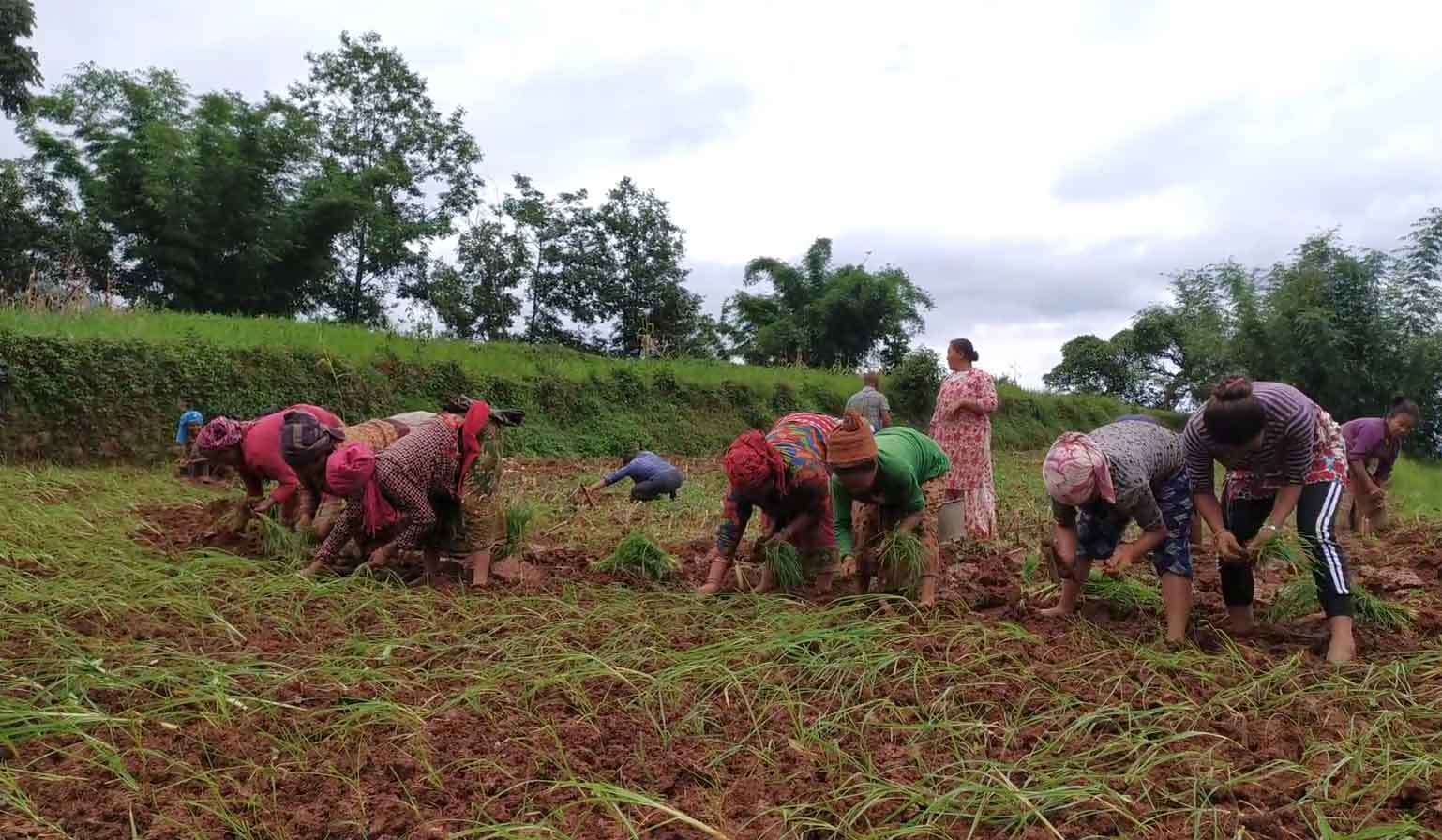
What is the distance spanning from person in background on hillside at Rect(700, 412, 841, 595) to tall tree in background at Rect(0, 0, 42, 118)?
18.6 metres

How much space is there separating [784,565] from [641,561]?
2.83 ft

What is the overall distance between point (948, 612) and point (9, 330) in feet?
29.9

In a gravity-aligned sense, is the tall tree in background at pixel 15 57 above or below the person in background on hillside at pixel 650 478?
above

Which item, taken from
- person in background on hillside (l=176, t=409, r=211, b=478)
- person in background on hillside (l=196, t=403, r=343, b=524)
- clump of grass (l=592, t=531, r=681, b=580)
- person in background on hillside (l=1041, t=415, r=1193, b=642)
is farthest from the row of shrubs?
person in background on hillside (l=1041, t=415, r=1193, b=642)

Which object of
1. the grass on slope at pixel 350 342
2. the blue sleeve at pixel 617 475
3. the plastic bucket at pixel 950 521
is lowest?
the plastic bucket at pixel 950 521

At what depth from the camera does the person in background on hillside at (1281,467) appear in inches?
139

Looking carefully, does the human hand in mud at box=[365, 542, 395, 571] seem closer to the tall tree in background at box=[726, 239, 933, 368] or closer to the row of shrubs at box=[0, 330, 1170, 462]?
the row of shrubs at box=[0, 330, 1170, 462]

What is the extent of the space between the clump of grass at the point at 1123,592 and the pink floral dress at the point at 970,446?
6.75 feet

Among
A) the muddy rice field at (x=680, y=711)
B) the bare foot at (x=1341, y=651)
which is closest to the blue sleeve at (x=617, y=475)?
the muddy rice field at (x=680, y=711)

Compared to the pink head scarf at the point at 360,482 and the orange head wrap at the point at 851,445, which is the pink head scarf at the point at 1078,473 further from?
the pink head scarf at the point at 360,482

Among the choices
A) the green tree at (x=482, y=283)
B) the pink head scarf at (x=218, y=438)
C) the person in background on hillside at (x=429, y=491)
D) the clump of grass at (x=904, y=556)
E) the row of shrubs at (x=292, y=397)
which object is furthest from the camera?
the green tree at (x=482, y=283)

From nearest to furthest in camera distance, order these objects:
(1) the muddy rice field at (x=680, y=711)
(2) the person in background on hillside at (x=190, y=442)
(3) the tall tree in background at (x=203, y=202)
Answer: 1. (1) the muddy rice field at (x=680, y=711)
2. (2) the person in background on hillside at (x=190, y=442)
3. (3) the tall tree in background at (x=203, y=202)

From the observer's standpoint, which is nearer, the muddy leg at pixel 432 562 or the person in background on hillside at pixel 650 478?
the muddy leg at pixel 432 562

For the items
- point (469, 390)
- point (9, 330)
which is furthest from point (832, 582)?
point (469, 390)
